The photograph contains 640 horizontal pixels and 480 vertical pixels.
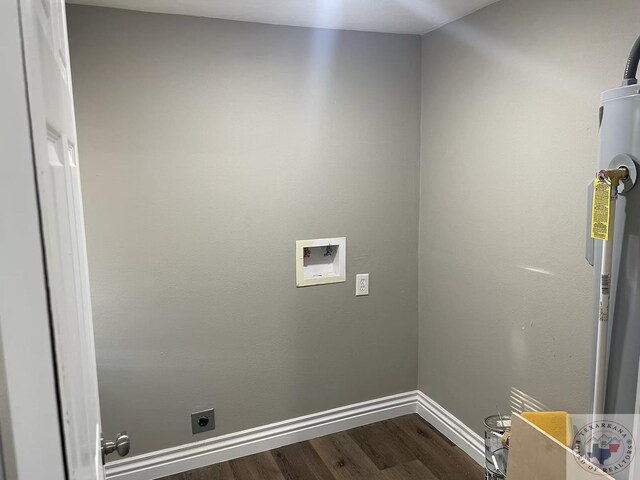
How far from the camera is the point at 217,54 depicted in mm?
2066

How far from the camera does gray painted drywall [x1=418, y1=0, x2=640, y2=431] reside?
1635 millimetres

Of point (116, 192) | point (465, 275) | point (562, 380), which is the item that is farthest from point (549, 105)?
point (116, 192)

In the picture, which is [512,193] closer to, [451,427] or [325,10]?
[325,10]

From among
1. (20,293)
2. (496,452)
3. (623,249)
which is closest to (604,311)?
A: (623,249)

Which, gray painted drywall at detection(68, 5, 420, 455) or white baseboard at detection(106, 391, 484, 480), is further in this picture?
white baseboard at detection(106, 391, 484, 480)

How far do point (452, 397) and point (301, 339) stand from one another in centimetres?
88

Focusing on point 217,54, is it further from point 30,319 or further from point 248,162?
point 30,319

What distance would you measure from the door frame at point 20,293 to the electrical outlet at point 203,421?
2.00 meters

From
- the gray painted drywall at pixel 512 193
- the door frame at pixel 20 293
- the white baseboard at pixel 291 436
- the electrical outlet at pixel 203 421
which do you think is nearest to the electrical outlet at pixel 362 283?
the gray painted drywall at pixel 512 193

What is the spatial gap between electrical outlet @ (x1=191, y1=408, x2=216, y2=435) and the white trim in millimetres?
1226

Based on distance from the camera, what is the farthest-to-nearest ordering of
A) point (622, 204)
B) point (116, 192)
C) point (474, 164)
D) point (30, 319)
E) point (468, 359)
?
1. point (468, 359)
2. point (474, 164)
3. point (116, 192)
4. point (622, 204)
5. point (30, 319)

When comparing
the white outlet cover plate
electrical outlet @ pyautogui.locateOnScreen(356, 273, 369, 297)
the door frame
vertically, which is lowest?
electrical outlet @ pyautogui.locateOnScreen(356, 273, 369, 297)

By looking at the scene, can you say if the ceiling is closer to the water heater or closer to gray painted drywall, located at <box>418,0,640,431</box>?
gray painted drywall, located at <box>418,0,640,431</box>

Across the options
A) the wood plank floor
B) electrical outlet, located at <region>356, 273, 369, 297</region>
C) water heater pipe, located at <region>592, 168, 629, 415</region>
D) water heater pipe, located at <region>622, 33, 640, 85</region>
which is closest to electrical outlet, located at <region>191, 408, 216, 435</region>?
the wood plank floor
